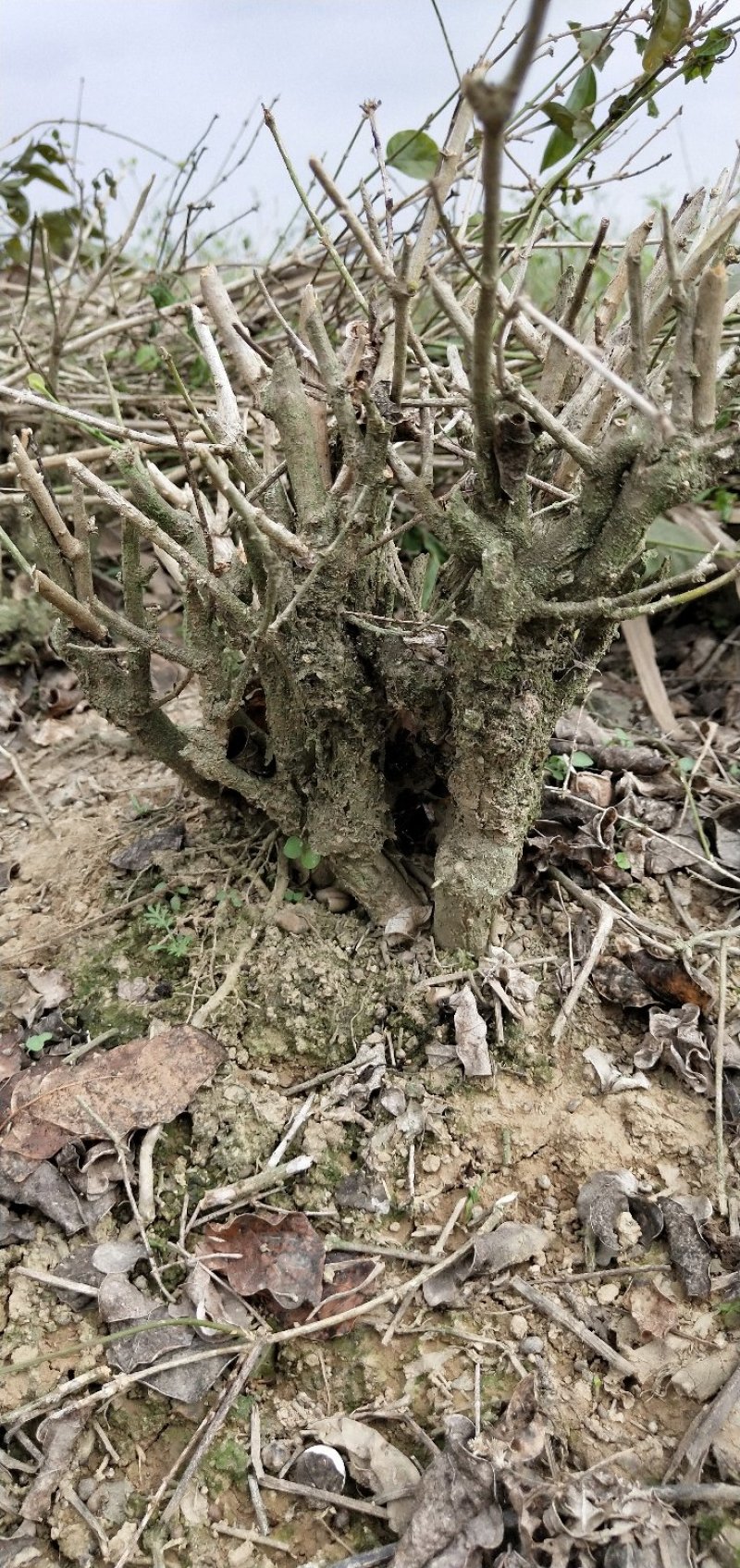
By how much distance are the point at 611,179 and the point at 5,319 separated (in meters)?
2.39

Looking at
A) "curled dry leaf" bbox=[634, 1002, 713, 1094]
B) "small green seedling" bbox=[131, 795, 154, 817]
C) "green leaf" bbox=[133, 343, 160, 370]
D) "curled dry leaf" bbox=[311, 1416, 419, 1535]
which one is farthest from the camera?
"green leaf" bbox=[133, 343, 160, 370]

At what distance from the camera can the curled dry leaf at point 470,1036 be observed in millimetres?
1531

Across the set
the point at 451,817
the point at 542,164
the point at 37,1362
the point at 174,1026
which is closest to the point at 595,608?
the point at 451,817

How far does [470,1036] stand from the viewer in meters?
1.55

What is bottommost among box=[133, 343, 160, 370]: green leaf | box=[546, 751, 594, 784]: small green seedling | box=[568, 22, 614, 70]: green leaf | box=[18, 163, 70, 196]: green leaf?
box=[546, 751, 594, 784]: small green seedling

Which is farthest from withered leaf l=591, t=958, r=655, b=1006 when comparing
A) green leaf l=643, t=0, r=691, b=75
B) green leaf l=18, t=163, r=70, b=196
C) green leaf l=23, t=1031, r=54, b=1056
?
green leaf l=18, t=163, r=70, b=196

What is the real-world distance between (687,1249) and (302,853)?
87cm

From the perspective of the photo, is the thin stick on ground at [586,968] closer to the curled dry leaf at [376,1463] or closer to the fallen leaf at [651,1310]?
the fallen leaf at [651,1310]

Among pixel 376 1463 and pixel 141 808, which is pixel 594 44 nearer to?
pixel 141 808

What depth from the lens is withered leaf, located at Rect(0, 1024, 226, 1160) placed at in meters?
1.50

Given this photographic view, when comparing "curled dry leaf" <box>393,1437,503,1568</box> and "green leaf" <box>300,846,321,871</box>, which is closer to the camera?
"curled dry leaf" <box>393,1437,503,1568</box>

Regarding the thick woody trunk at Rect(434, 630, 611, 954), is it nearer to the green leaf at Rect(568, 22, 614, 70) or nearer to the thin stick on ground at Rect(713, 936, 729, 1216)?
the thin stick on ground at Rect(713, 936, 729, 1216)

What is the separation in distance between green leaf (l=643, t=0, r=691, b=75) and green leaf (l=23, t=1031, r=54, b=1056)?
1.86 meters

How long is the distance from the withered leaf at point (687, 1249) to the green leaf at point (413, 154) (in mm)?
1539
